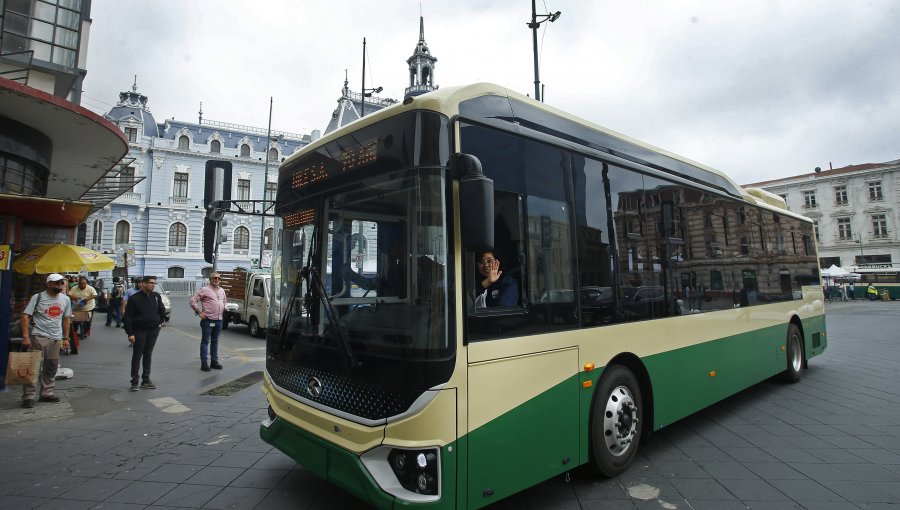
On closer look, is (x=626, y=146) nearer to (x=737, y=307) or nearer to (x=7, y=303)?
(x=737, y=307)

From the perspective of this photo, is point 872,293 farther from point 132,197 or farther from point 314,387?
point 132,197

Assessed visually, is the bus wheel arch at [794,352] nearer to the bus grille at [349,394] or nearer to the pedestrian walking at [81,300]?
the bus grille at [349,394]

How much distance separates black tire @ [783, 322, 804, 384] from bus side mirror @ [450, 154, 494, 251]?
23.5ft

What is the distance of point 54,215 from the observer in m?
8.66

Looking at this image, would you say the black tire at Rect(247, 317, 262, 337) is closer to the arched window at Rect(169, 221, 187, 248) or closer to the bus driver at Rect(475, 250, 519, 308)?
the bus driver at Rect(475, 250, 519, 308)

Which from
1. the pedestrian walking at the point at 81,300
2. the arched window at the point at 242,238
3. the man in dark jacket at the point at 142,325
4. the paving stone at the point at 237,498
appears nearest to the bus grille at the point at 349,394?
the paving stone at the point at 237,498

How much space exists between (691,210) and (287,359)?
4.59m

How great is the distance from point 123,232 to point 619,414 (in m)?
47.5

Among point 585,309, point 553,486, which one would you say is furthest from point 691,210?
point 553,486

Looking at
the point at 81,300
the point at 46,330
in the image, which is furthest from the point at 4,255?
the point at 81,300

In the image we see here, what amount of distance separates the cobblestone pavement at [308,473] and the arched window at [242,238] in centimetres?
3905

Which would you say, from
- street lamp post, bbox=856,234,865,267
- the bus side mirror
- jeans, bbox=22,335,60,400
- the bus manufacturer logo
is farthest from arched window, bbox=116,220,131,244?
street lamp post, bbox=856,234,865,267

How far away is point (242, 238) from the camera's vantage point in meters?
44.5

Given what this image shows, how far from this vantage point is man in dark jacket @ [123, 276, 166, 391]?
7441 mm
